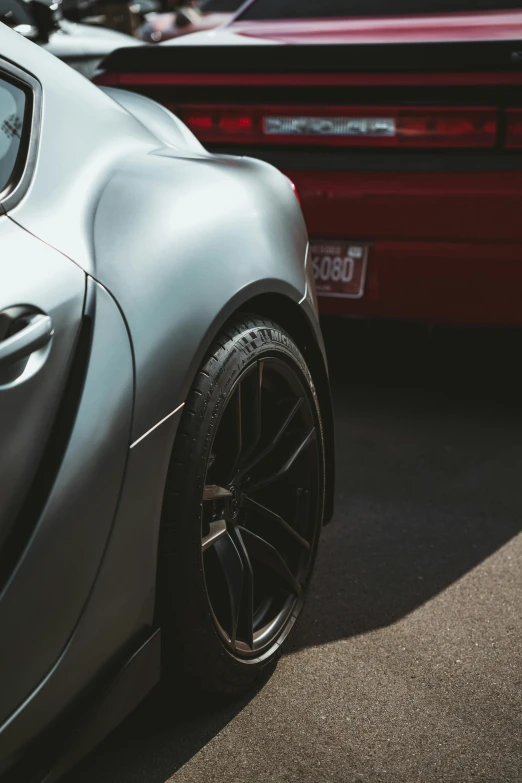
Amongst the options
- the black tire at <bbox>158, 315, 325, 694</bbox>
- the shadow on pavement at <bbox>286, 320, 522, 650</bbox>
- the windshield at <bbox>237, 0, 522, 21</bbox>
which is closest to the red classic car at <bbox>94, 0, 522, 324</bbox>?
the shadow on pavement at <bbox>286, 320, 522, 650</bbox>

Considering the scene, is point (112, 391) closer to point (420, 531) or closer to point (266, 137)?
point (420, 531)

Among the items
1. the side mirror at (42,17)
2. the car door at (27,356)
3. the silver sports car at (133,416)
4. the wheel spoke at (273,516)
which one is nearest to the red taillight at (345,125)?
the silver sports car at (133,416)

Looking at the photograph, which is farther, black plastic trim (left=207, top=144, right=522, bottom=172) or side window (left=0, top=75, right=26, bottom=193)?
black plastic trim (left=207, top=144, right=522, bottom=172)

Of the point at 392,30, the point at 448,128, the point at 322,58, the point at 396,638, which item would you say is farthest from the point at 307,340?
the point at 392,30

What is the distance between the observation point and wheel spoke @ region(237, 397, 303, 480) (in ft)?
6.87

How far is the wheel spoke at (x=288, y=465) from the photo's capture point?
6.96 ft

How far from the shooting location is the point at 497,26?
11.9 ft

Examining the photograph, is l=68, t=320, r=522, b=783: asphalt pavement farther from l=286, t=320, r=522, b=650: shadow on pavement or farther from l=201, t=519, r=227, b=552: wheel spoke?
l=201, t=519, r=227, b=552: wheel spoke

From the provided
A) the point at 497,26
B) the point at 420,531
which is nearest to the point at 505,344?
the point at 420,531

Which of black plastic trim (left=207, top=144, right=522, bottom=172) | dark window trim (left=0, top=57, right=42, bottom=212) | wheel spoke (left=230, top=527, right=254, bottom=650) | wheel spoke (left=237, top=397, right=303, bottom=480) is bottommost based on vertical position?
wheel spoke (left=230, top=527, right=254, bottom=650)

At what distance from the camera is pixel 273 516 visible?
214 cm

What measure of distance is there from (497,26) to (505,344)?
1.16 meters

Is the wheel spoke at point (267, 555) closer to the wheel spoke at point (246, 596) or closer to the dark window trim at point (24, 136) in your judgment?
the wheel spoke at point (246, 596)

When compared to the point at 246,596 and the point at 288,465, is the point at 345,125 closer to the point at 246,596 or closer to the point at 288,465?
the point at 288,465
